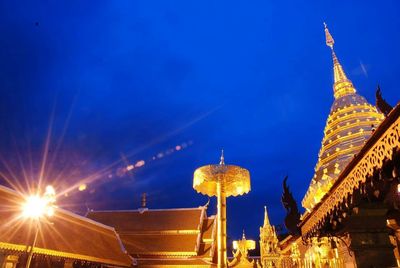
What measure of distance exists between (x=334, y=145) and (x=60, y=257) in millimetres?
15719

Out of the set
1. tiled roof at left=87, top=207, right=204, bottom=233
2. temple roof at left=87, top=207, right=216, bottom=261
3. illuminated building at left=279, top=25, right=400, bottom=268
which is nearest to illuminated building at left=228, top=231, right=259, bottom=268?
temple roof at left=87, top=207, right=216, bottom=261

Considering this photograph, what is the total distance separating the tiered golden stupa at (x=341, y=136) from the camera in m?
16.6

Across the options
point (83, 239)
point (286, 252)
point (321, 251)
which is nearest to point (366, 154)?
point (321, 251)

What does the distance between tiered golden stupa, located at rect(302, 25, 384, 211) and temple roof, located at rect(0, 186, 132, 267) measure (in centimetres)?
1262

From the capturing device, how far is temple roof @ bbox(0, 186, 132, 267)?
1361cm

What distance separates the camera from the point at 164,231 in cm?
2778

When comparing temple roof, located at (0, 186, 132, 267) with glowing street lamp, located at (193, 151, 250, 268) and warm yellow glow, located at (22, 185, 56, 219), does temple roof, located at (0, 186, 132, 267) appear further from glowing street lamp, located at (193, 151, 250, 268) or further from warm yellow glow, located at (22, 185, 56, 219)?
glowing street lamp, located at (193, 151, 250, 268)

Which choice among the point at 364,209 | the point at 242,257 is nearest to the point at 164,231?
the point at 242,257

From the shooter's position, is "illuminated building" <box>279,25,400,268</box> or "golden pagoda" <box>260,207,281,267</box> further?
"golden pagoda" <box>260,207,281,267</box>

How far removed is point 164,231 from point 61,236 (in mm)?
11205

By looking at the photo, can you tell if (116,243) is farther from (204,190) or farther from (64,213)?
(204,190)

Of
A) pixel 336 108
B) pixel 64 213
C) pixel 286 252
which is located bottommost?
pixel 286 252

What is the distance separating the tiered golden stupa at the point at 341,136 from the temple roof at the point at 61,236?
12623 millimetres

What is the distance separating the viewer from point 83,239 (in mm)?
20328
